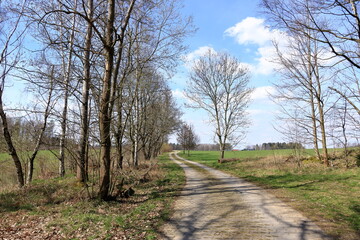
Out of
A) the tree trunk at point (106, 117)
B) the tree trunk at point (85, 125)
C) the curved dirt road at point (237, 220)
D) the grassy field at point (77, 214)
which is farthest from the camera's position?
the tree trunk at point (85, 125)

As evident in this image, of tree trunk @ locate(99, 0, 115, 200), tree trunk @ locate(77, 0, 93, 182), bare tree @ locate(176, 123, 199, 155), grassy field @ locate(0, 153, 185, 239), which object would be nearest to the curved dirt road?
grassy field @ locate(0, 153, 185, 239)

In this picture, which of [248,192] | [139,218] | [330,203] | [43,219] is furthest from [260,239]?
[43,219]

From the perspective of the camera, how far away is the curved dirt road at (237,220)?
16.3 ft

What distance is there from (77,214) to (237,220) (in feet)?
14.2

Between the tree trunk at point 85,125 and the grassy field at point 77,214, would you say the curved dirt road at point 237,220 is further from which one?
the tree trunk at point 85,125

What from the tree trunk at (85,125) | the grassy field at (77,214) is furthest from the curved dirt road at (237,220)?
the tree trunk at (85,125)

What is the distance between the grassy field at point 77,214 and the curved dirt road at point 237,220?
21.5 inches

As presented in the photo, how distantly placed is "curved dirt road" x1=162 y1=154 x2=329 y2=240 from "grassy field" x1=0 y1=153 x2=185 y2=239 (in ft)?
1.79

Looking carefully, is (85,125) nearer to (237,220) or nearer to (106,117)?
(106,117)

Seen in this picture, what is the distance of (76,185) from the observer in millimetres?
10375

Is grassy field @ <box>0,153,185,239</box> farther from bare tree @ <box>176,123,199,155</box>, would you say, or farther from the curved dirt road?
bare tree @ <box>176,123,199,155</box>

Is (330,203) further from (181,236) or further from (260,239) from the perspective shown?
(181,236)

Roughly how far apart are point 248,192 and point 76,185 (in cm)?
716

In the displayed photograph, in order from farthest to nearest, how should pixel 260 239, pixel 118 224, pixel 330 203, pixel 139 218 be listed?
pixel 330 203, pixel 139 218, pixel 118 224, pixel 260 239
